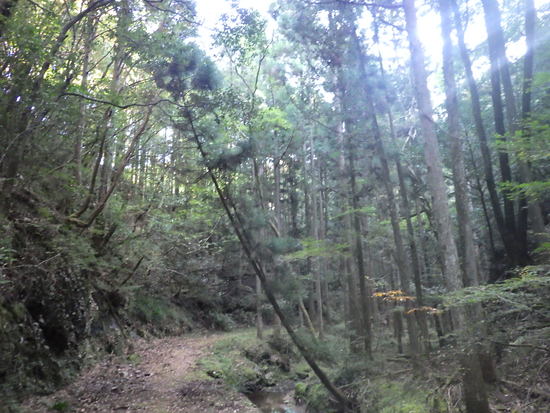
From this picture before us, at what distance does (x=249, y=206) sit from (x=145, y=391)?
5203 mm

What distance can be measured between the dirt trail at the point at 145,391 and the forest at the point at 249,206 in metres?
0.07

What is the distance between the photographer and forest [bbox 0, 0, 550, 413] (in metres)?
6.52

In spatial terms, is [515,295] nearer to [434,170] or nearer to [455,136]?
[434,170]

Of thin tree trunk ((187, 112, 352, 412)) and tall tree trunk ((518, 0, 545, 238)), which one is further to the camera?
thin tree trunk ((187, 112, 352, 412))

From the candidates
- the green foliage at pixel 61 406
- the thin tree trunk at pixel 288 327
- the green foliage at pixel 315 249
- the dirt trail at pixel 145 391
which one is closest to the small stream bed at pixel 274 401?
the dirt trail at pixel 145 391

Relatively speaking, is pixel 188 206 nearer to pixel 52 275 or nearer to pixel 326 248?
pixel 326 248

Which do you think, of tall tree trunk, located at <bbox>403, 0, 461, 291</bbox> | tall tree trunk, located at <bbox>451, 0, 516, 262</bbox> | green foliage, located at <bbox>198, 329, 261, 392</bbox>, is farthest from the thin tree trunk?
tall tree trunk, located at <bbox>451, 0, 516, 262</bbox>

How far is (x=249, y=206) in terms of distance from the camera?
10.3 meters

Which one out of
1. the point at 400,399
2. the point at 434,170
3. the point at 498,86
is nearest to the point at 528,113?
the point at 498,86

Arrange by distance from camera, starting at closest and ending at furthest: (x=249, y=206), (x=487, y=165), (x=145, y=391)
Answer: (x=145, y=391) < (x=487, y=165) < (x=249, y=206)

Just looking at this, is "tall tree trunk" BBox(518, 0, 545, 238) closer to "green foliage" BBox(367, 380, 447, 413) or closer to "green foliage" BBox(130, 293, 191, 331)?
"green foliage" BBox(367, 380, 447, 413)

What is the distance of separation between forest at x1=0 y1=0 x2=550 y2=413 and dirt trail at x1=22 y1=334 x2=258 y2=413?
0.07 metres

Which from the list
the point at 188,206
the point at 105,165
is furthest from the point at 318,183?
the point at 105,165

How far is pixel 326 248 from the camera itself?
37.2 feet
